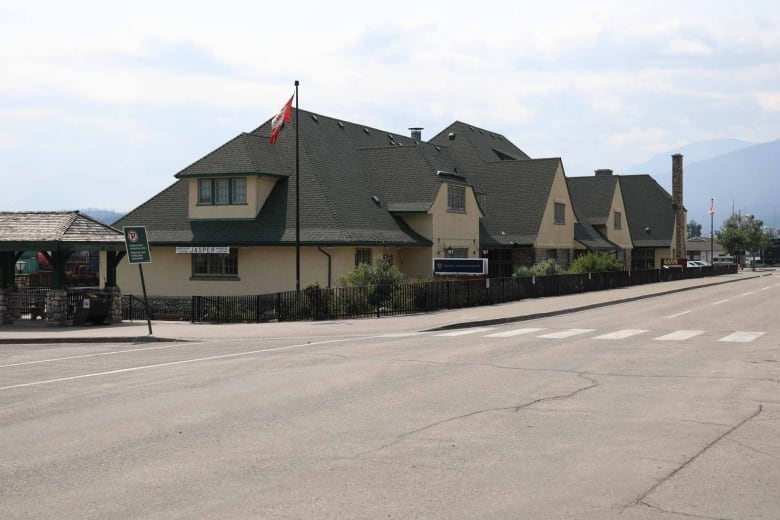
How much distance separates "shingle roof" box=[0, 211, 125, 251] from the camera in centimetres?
2752

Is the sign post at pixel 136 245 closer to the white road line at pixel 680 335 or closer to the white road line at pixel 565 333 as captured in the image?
the white road line at pixel 565 333

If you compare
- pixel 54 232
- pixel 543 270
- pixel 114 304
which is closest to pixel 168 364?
pixel 114 304

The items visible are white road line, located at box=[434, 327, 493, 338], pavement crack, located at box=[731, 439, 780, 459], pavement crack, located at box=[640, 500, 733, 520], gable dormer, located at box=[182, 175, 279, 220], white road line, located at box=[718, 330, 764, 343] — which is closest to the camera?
pavement crack, located at box=[640, 500, 733, 520]

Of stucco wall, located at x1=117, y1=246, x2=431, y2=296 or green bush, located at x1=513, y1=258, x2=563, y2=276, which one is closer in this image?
stucco wall, located at x1=117, y1=246, x2=431, y2=296

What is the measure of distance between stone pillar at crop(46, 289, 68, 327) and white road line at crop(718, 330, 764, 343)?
Answer: 20513mm

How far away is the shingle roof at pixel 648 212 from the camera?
78.1m

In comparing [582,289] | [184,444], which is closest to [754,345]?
[184,444]

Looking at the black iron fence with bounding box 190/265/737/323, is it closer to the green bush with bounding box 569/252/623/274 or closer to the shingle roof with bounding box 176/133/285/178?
the shingle roof with bounding box 176/133/285/178

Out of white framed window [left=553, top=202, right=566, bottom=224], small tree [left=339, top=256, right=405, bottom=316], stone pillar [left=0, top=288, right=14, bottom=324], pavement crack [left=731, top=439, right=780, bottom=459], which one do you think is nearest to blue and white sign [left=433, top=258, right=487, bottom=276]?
small tree [left=339, top=256, right=405, bottom=316]

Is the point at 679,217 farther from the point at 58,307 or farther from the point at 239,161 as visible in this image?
the point at 58,307

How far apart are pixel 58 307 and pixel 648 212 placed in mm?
64231

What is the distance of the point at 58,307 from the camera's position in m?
28.0

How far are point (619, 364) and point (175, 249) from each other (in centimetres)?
2780

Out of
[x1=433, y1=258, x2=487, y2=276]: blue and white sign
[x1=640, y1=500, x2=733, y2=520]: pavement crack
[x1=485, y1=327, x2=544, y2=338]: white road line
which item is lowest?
[x1=640, y1=500, x2=733, y2=520]: pavement crack
